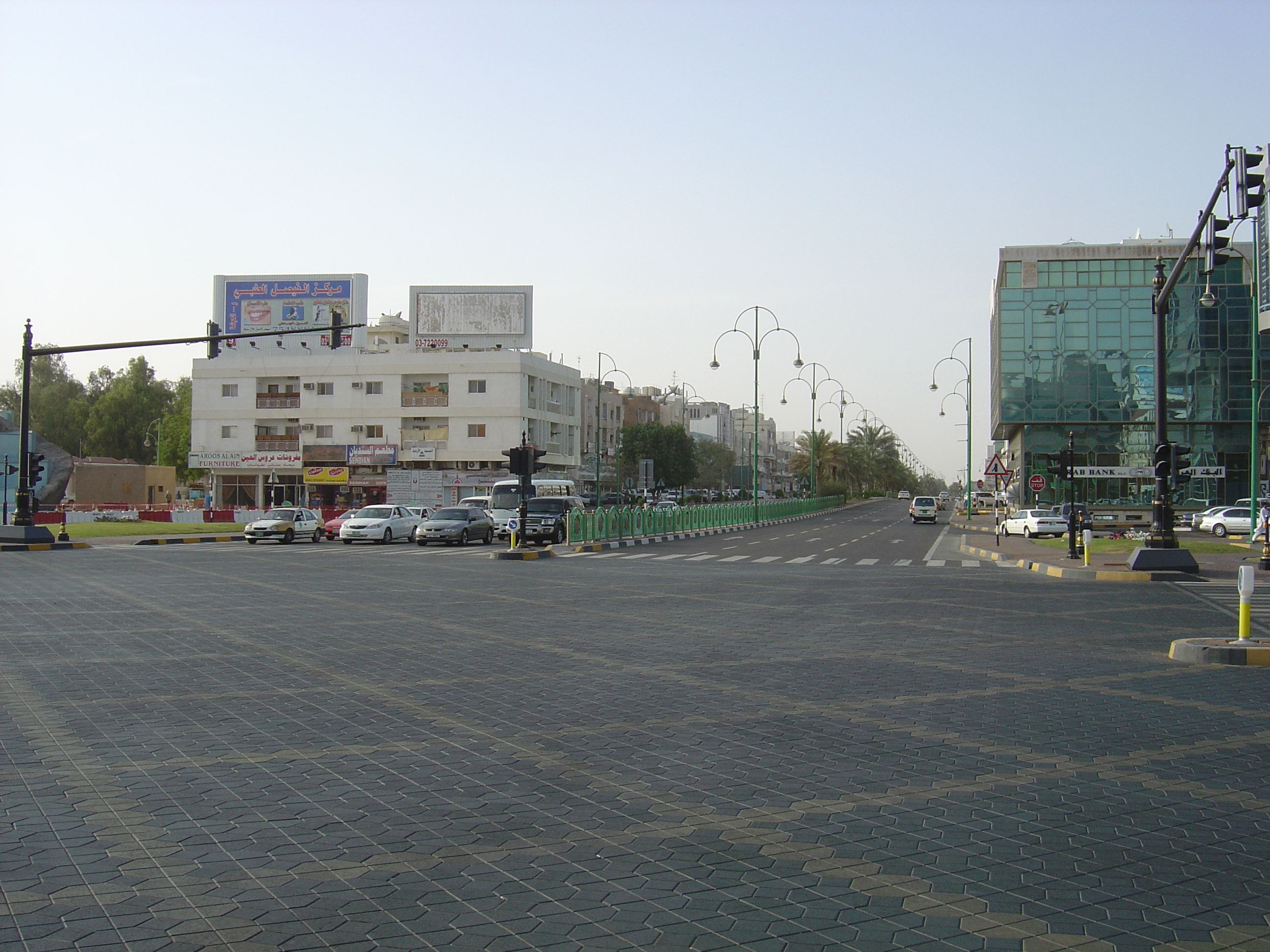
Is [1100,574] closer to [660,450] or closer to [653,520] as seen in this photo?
[653,520]

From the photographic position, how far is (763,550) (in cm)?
3522

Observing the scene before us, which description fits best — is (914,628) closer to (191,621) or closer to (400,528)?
(191,621)

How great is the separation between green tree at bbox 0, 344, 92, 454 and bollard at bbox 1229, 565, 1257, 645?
104488 mm

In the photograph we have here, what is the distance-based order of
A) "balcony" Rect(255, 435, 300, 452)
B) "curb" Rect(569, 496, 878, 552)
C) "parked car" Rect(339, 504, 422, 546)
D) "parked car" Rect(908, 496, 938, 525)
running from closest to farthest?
"curb" Rect(569, 496, 878, 552), "parked car" Rect(339, 504, 422, 546), "parked car" Rect(908, 496, 938, 525), "balcony" Rect(255, 435, 300, 452)

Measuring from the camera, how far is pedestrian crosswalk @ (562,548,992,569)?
2822 cm

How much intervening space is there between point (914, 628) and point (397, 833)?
388 inches

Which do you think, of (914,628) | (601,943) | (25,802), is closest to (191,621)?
(25,802)

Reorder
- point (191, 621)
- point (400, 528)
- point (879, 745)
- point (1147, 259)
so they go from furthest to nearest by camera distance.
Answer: point (1147, 259) < point (400, 528) < point (191, 621) < point (879, 745)

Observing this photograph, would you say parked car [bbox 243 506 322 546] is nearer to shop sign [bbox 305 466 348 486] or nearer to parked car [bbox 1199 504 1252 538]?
shop sign [bbox 305 466 348 486]

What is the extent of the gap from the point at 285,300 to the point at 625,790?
223ft

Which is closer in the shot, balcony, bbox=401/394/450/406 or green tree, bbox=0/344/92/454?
balcony, bbox=401/394/450/406

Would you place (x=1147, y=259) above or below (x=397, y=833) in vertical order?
above

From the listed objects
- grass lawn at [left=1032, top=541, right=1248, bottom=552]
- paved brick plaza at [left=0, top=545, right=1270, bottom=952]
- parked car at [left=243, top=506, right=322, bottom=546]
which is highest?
parked car at [left=243, top=506, right=322, bottom=546]

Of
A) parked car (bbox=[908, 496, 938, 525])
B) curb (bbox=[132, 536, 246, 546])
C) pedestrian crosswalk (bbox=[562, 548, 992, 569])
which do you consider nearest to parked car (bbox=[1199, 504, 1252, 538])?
parked car (bbox=[908, 496, 938, 525])
